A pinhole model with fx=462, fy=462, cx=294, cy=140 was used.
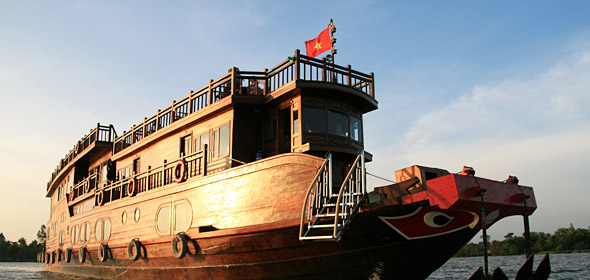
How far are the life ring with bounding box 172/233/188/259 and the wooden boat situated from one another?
24mm

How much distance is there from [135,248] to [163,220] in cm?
122

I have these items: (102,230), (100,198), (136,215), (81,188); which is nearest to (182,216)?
(136,215)

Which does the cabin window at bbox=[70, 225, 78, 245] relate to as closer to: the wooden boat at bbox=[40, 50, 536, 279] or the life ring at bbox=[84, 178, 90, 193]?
the life ring at bbox=[84, 178, 90, 193]

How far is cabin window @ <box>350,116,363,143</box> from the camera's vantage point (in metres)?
9.88

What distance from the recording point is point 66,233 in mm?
18625

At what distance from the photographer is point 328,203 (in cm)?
714

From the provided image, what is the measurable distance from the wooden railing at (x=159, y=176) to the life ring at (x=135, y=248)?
133 cm

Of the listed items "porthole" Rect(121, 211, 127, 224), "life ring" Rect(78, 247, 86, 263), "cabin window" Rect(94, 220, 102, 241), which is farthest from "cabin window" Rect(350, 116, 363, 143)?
"life ring" Rect(78, 247, 86, 263)

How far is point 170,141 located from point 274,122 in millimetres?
3725

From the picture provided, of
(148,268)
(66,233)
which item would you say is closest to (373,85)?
(148,268)

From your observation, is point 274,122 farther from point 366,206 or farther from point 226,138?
point 366,206

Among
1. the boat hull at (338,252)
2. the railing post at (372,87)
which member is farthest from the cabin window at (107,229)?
the railing post at (372,87)

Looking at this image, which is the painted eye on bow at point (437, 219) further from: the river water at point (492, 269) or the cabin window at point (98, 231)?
the river water at point (492, 269)

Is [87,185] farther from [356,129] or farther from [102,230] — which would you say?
[356,129]
